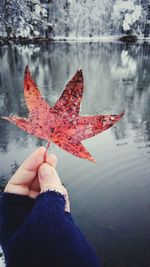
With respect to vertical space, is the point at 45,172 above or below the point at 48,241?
above

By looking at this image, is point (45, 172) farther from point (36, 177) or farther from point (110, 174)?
point (110, 174)

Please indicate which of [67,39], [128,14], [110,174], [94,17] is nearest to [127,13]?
[128,14]

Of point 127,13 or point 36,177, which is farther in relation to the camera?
point 127,13

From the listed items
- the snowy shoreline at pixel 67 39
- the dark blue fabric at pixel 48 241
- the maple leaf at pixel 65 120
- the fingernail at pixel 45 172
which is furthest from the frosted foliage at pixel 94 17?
the dark blue fabric at pixel 48 241

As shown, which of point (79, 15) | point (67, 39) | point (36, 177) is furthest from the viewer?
point (67, 39)

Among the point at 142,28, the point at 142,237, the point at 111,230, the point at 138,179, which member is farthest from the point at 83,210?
the point at 142,28

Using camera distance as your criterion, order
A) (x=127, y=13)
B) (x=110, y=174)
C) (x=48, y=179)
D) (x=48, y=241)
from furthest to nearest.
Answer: (x=127, y=13) < (x=110, y=174) < (x=48, y=179) < (x=48, y=241)

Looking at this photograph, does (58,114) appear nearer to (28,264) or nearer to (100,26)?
(28,264)
